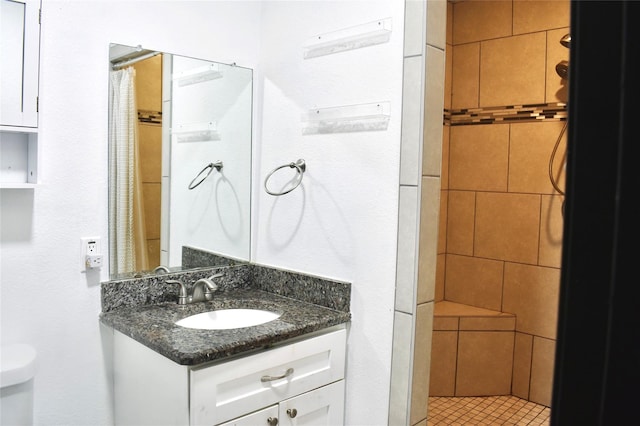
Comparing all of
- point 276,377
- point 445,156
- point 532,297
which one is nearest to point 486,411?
point 532,297

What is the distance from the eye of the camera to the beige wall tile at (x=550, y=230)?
9.37ft

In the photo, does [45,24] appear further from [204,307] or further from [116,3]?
[204,307]

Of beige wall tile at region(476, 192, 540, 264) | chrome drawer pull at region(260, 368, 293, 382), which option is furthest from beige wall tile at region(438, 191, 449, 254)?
chrome drawer pull at region(260, 368, 293, 382)

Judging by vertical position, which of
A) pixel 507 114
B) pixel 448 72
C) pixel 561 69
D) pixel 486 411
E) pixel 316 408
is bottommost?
pixel 486 411

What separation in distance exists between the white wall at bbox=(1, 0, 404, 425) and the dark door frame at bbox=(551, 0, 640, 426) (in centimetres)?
146

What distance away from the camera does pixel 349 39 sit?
73.6 inches

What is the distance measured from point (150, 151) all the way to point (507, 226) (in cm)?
216

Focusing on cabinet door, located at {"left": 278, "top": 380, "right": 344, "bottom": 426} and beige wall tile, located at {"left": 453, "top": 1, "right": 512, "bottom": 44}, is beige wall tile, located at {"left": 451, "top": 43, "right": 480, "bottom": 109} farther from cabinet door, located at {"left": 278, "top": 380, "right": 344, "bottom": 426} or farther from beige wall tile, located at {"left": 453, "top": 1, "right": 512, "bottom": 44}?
cabinet door, located at {"left": 278, "top": 380, "right": 344, "bottom": 426}

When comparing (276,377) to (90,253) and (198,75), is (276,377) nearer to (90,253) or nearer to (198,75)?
(90,253)

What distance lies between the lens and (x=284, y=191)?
7.08 ft

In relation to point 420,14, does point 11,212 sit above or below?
below

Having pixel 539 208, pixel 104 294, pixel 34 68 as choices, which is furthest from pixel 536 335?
pixel 34 68

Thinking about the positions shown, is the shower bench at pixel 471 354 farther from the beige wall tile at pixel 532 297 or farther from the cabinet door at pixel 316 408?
the cabinet door at pixel 316 408

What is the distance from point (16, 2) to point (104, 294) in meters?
0.99
